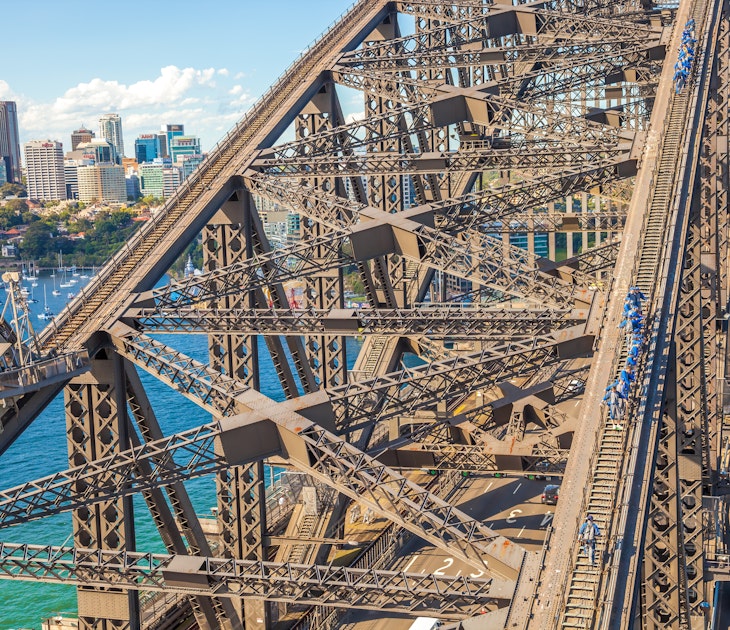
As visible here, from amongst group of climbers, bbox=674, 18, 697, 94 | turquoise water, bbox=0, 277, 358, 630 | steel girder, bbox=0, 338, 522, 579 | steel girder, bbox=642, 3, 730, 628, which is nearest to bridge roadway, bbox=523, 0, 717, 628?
group of climbers, bbox=674, 18, 697, 94

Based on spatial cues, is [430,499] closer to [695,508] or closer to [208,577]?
[208,577]

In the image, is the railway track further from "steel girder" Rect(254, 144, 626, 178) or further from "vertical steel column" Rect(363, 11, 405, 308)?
"vertical steel column" Rect(363, 11, 405, 308)

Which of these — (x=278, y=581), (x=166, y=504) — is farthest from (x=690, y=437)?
(x=166, y=504)

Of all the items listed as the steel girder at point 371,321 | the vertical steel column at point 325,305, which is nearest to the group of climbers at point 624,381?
the steel girder at point 371,321

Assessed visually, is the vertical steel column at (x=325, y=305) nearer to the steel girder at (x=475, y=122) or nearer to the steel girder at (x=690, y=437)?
the steel girder at (x=475, y=122)

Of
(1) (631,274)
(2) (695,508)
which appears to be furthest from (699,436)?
(1) (631,274)

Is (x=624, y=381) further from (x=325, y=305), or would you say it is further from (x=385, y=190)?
(x=385, y=190)
